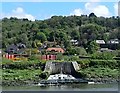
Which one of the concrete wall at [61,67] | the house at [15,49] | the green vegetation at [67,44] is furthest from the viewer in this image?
the house at [15,49]

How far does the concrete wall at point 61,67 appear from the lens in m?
11.4

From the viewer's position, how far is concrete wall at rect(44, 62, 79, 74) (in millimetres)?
11422

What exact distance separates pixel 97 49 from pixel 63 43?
2841 millimetres

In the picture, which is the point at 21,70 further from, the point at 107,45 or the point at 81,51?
the point at 107,45

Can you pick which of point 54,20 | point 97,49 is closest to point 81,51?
point 97,49

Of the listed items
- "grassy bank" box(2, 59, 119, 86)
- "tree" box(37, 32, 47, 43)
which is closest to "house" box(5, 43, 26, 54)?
"tree" box(37, 32, 47, 43)

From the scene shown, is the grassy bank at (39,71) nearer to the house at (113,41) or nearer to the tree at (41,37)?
the house at (113,41)

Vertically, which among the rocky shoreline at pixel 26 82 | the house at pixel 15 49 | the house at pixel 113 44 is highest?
the house at pixel 113 44

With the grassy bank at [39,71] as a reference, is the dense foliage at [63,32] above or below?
above

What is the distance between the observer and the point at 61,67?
11477mm

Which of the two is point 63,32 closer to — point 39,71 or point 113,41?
point 113,41

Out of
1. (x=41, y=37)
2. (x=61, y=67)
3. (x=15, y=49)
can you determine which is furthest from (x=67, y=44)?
(x=61, y=67)

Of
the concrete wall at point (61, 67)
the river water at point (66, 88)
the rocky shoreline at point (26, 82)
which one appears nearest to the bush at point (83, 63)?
the concrete wall at point (61, 67)

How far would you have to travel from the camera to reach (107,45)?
1923cm
